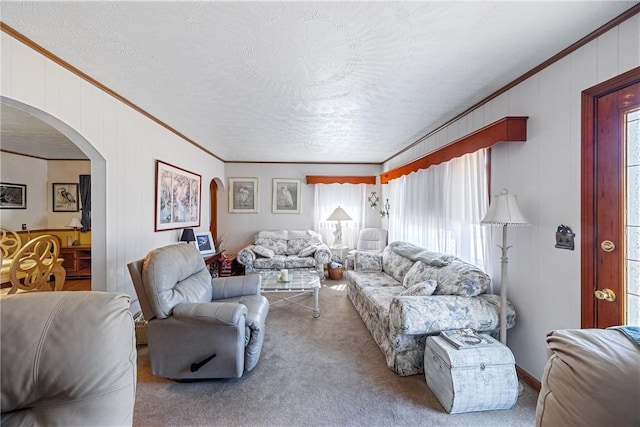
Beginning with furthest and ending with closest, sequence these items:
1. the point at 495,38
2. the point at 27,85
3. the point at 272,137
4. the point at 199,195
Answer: the point at 199,195 → the point at 272,137 → the point at 27,85 → the point at 495,38

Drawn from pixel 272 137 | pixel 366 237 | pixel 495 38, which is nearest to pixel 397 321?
pixel 495 38

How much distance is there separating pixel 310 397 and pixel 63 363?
1.61 metres

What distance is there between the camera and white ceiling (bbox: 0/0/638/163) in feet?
4.82

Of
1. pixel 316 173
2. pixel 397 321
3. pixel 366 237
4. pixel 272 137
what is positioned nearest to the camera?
pixel 397 321

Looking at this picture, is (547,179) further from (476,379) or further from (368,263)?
(368,263)

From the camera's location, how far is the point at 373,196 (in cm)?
625

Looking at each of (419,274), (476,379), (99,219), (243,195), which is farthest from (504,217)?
(243,195)

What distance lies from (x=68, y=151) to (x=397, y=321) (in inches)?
242

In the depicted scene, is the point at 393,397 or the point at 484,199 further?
the point at 484,199

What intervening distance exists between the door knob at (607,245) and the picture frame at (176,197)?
4.08 metres

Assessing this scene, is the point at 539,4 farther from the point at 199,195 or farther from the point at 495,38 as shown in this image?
the point at 199,195

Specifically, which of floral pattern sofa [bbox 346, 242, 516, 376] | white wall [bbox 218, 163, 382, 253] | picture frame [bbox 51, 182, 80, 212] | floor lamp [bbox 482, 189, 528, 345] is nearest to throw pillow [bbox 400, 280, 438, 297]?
floral pattern sofa [bbox 346, 242, 516, 376]

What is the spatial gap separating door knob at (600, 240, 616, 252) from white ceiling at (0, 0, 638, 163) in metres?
1.26

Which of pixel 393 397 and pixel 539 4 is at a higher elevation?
pixel 539 4
